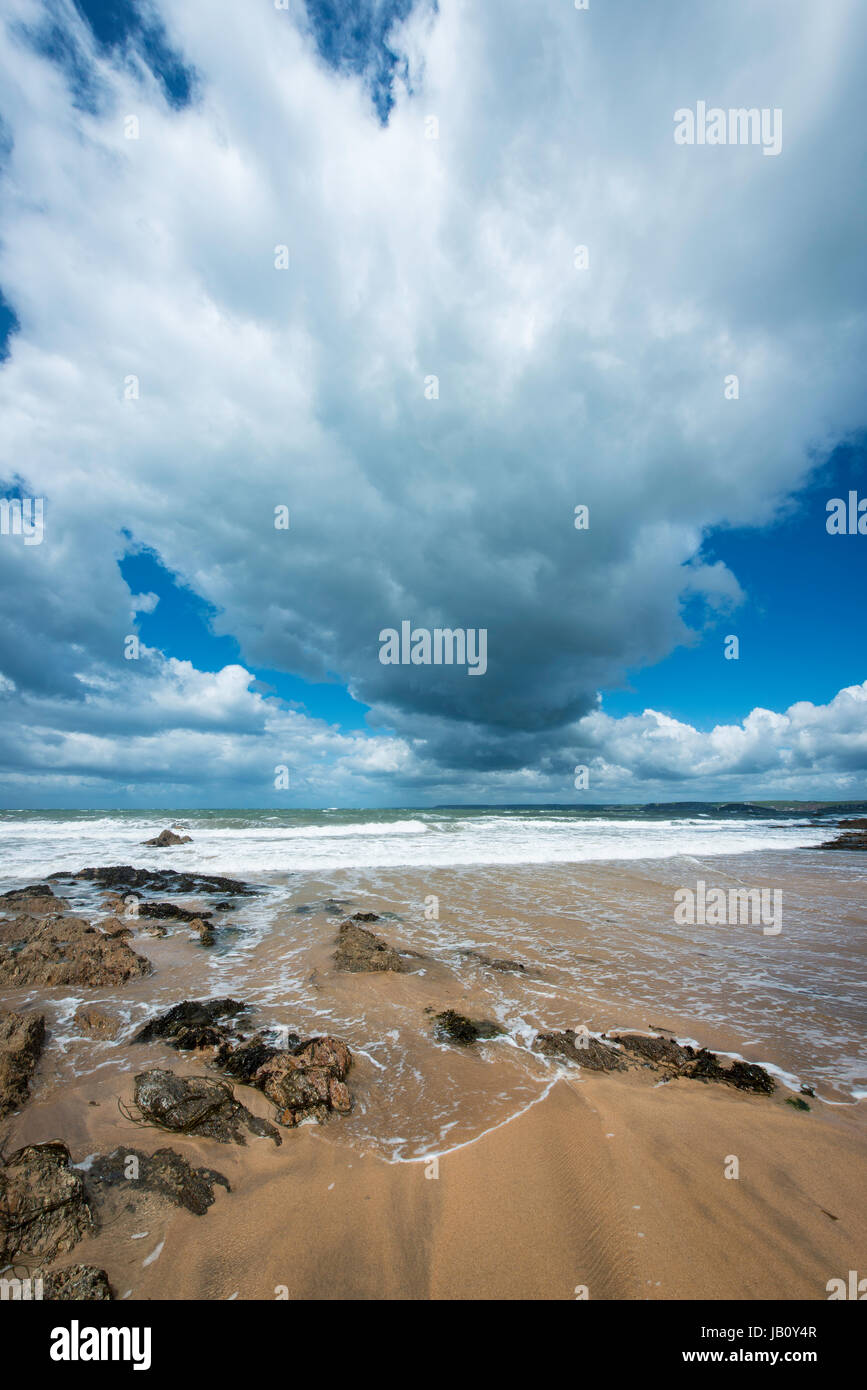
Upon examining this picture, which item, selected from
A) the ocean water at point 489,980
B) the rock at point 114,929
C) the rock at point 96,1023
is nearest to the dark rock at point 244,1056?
the ocean water at point 489,980

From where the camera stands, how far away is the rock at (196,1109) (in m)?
4.38

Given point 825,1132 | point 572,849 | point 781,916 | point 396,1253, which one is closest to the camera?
point 396,1253

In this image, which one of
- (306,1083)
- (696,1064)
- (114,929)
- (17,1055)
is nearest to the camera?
(306,1083)

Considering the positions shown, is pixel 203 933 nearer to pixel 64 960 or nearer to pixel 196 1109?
pixel 64 960

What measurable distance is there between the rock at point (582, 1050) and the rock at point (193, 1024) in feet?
12.9

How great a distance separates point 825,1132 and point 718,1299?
237cm

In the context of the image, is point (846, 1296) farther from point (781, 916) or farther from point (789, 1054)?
point (781, 916)

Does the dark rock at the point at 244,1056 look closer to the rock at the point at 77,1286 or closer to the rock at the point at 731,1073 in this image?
the rock at the point at 77,1286

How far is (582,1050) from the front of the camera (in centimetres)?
587

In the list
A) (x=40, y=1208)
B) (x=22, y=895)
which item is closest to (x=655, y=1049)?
(x=40, y=1208)

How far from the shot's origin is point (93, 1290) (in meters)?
3.00

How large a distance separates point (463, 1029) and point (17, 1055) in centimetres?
494

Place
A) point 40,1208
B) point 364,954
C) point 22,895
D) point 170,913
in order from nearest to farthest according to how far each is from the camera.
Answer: point 40,1208 < point 364,954 < point 170,913 < point 22,895
